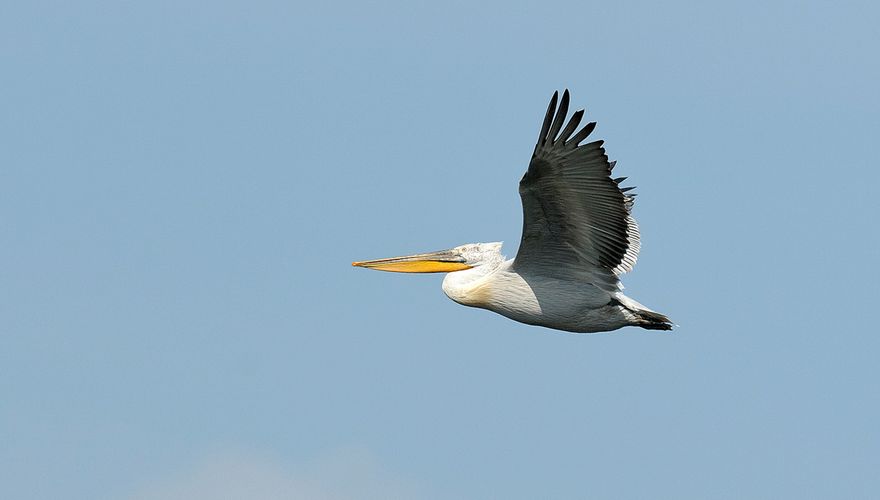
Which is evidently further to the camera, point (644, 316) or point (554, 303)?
point (644, 316)

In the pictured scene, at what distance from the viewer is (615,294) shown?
14.3 m

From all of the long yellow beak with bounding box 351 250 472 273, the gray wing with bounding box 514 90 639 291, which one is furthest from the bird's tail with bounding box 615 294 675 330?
the long yellow beak with bounding box 351 250 472 273

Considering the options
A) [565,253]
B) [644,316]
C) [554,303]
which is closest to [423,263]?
[554,303]

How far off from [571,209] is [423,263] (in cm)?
348

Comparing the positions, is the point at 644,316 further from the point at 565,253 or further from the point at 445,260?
the point at 445,260

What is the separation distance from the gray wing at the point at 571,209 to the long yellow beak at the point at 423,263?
7.13 ft

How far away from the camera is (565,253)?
1398 centimetres

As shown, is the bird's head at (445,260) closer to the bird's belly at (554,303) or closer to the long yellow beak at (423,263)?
the long yellow beak at (423,263)

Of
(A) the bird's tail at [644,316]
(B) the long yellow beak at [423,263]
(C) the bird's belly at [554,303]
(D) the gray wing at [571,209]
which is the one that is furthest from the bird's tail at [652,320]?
(B) the long yellow beak at [423,263]

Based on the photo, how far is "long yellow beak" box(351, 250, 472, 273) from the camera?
16.3 meters

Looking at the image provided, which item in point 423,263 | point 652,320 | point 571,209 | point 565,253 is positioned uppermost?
point 571,209

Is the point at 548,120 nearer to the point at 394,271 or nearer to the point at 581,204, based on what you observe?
the point at 581,204

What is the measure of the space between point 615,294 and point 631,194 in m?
3.33

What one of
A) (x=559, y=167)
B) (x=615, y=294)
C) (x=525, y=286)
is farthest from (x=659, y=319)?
(x=559, y=167)
